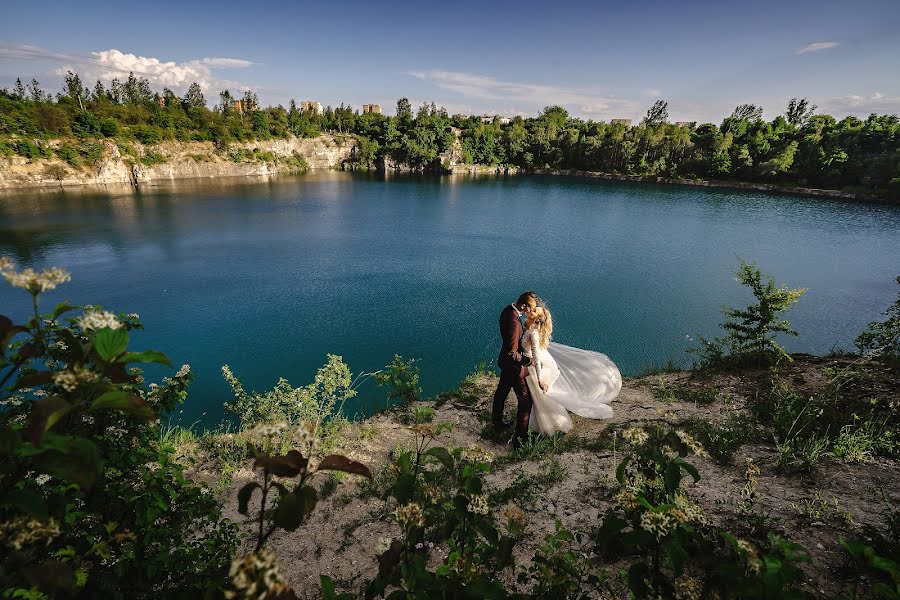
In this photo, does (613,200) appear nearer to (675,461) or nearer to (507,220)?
(507,220)

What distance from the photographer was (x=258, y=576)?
1160 millimetres

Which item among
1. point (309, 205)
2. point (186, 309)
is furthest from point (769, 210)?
point (186, 309)

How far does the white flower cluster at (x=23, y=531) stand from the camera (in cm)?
133

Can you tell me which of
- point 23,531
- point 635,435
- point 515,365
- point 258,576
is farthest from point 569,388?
point 23,531

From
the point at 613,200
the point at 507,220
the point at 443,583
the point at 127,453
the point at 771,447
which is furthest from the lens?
the point at 613,200

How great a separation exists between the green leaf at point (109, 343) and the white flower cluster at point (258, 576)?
0.77 meters

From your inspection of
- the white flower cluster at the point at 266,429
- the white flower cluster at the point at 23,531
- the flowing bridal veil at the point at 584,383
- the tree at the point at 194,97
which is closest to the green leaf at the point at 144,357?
the white flower cluster at the point at 266,429

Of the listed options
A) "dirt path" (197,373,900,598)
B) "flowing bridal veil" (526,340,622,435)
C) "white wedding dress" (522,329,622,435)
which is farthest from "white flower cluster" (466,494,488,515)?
"flowing bridal veil" (526,340,622,435)

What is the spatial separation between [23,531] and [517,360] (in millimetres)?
5475

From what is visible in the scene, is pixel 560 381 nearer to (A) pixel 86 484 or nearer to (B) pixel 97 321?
(B) pixel 97 321

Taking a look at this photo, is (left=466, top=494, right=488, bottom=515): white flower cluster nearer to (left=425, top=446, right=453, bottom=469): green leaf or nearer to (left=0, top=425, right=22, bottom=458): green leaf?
(left=425, top=446, right=453, bottom=469): green leaf

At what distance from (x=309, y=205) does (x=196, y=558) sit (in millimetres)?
48087

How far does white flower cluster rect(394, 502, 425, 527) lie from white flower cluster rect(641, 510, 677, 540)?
3.45 ft

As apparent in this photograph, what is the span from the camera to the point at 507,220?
40.5m
